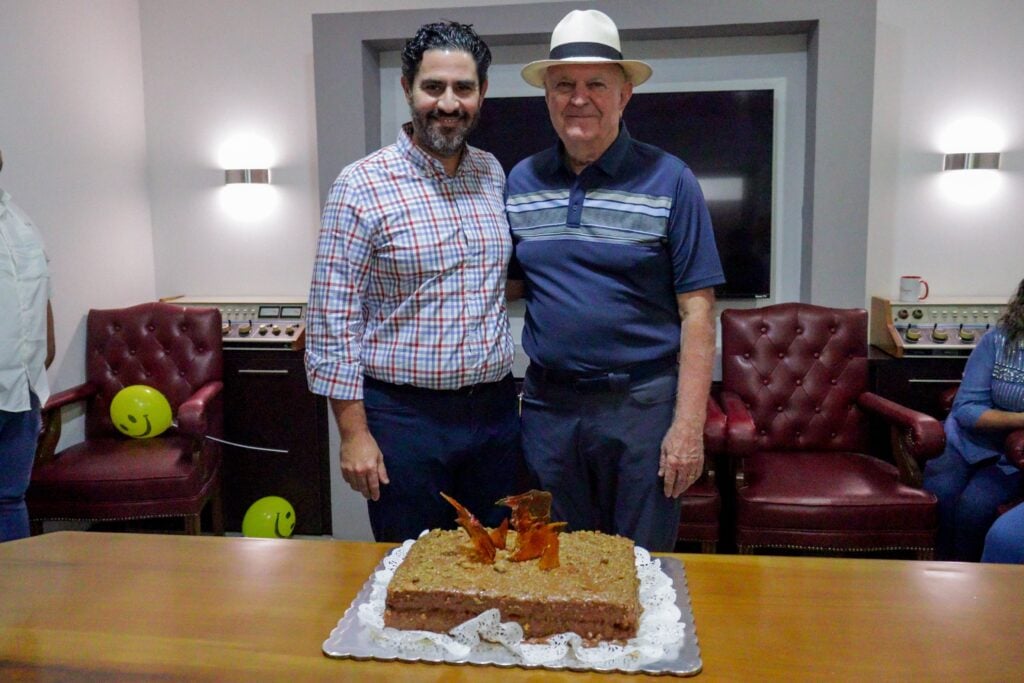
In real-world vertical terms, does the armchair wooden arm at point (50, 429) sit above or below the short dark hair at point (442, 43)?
below

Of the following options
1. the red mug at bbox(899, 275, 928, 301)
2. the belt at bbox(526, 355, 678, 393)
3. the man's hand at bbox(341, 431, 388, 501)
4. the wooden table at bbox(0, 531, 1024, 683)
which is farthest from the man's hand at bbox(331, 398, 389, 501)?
the red mug at bbox(899, 275, 928, 301)

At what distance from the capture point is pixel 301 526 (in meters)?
3.57

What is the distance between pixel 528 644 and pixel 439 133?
3.49 ft

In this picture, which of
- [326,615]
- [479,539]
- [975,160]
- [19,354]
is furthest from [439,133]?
[975,160]

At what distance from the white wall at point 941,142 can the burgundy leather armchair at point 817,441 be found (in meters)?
0.63

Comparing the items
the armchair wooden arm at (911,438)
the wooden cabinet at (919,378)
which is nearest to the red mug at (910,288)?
the wooden cabinet at (919,378)

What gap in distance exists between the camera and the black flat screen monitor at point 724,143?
346cm

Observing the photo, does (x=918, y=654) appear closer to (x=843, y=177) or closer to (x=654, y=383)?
(x=654, y=383)

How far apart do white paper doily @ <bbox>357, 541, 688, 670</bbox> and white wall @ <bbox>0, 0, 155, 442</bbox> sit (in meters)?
2.67

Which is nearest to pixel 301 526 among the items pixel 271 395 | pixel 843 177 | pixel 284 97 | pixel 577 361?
pixel 271 395

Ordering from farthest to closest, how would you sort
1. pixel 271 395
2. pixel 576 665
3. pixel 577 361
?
pixel 271 395 → pixel 577 361 → pixel 576 665

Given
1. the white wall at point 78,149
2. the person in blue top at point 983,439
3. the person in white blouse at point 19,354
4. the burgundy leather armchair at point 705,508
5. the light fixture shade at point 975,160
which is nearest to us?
the person in white blouse at point 19,354

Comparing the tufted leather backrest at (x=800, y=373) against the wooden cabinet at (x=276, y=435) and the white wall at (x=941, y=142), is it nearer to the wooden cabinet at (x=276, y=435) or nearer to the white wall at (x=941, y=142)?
the white wall at (x=941, y=142)

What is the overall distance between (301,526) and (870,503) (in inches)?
88.5
